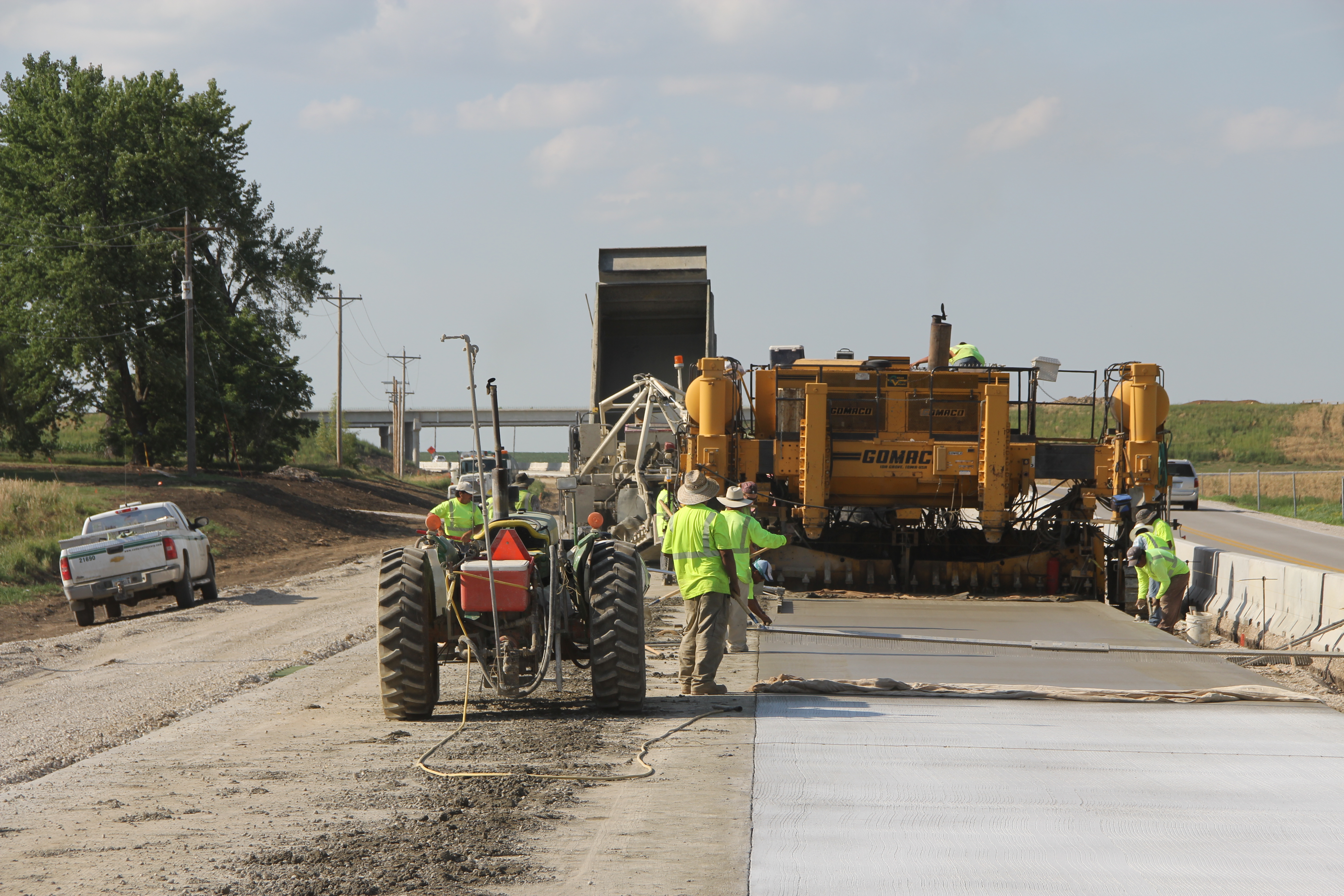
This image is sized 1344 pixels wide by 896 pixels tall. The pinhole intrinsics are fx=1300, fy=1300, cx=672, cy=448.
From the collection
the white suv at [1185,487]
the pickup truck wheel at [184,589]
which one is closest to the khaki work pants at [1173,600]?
the pickup truck wheel at [184,589]

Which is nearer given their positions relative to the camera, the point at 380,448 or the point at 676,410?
the point at 676,410

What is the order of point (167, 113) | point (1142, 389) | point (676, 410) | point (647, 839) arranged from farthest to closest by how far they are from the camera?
point (167, 113) → point (676, 410) → point (1142, 389) → point (647, 839)

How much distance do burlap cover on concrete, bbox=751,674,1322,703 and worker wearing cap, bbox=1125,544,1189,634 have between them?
12.3 ft

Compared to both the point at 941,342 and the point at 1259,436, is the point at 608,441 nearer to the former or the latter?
the point at 941,342

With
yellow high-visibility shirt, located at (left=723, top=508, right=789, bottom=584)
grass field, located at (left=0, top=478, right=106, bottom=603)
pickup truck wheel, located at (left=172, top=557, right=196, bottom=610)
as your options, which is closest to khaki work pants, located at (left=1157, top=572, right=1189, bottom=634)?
yellow high-visibility shirt, located at (left=723, top=508, right=789, bottom=584)

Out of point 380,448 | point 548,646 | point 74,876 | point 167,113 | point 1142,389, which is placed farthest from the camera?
point 380,448

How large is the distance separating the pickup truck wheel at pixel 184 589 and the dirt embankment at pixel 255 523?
90 centimetres

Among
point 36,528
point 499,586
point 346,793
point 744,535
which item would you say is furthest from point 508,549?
point 36,528

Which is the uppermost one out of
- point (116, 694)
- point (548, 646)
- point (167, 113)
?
point (167, 113)

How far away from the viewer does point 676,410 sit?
18281 mm

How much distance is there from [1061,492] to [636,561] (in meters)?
11.9

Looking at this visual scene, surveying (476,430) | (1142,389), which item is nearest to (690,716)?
(476,430)

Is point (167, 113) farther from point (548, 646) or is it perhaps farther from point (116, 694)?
point (548, 646)

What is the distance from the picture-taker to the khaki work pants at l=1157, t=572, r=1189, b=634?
13.7 metres
